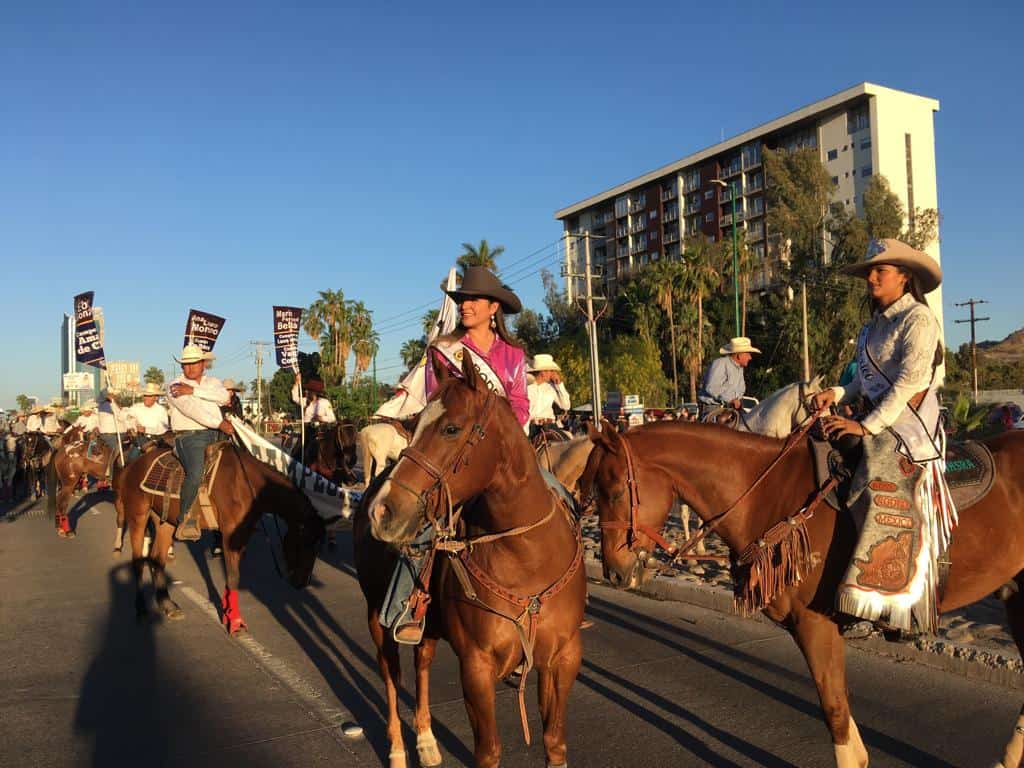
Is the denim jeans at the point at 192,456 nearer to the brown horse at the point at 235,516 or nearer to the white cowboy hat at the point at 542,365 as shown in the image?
the brown horse at the point at 235,516

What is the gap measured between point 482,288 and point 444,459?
1519mm

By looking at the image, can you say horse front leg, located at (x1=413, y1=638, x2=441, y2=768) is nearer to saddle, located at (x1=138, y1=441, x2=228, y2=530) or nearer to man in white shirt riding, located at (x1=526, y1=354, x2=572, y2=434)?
man in white shirt riding, located at (x1=526, y1=354, x2=572, y2=434)

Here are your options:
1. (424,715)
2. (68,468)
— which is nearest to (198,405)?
(424,715)

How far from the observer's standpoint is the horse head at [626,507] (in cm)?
417

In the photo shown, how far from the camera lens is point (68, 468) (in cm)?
1678

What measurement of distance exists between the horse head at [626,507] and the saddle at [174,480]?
5.68 metres

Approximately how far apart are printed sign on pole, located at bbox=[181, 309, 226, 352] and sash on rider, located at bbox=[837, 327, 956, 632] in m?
12.7

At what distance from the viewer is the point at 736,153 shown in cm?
7850

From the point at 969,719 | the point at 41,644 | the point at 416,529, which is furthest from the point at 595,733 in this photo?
the point at 41,644

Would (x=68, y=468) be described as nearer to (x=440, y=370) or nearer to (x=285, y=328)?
(x=285, y=328)

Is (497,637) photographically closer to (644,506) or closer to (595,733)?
(644,506)

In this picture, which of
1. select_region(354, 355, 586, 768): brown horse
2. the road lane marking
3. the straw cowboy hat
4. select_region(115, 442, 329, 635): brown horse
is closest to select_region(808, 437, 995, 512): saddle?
the straw cowboy hat

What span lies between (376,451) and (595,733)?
3.33m

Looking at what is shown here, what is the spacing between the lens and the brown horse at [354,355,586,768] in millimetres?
3084
